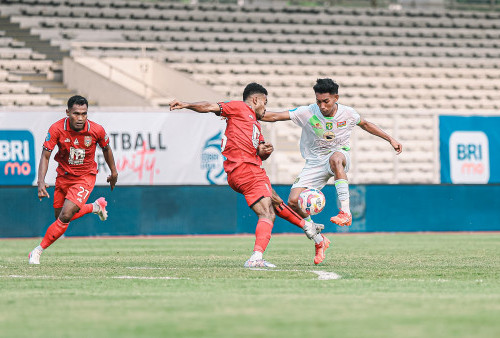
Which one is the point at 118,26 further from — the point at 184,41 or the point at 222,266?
the point at 222,266

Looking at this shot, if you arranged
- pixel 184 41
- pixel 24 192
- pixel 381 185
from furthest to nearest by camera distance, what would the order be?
pixel 184 41
pixel 381 185
pixel 24 192

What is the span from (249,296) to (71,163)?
476 centimetres

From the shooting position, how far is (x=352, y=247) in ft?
47.9

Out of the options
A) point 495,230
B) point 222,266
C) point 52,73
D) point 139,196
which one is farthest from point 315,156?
point 52,73

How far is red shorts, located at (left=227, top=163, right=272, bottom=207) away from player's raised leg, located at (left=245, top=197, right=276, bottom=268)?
0.06m

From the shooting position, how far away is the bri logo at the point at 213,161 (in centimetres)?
1938

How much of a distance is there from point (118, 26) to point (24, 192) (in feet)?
34.4

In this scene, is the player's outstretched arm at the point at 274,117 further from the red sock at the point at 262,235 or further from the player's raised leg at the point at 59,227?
the player's raised leg at the point at 59,227

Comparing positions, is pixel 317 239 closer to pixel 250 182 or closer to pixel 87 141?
pixel 250 182

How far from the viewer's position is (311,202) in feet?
34.0

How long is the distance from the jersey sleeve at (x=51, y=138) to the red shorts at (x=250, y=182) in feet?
6.93

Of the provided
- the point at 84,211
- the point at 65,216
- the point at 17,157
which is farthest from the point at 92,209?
the point at 17,157

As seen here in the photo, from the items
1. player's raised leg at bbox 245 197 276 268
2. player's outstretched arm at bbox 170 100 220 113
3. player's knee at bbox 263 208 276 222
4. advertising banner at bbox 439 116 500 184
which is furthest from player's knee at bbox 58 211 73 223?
advertising banner at bbox 439 116 500 184

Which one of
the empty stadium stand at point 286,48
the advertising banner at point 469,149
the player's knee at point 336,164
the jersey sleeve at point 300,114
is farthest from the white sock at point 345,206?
the empty stadium stand at point 286,48
